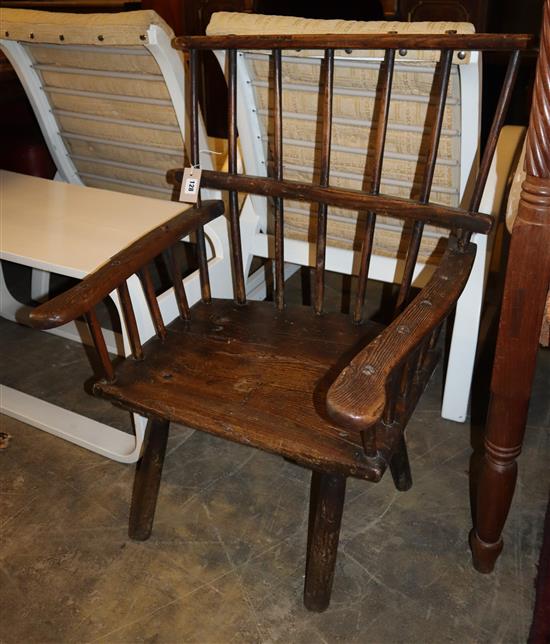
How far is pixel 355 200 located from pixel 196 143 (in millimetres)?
368

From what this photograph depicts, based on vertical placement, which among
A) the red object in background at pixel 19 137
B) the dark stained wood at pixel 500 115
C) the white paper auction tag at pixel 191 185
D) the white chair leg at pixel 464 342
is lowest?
the white chair leg at pixel 464 342

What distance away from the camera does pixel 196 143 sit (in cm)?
137

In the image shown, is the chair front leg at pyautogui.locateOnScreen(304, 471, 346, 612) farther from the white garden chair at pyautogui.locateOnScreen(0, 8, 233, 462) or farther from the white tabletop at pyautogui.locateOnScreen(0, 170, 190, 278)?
the white tabletop at pyautogui.locateOnScreen(0, 170, 190, 278)

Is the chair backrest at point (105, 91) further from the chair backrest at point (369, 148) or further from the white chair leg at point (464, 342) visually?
the white chair leg at point (464, 342)

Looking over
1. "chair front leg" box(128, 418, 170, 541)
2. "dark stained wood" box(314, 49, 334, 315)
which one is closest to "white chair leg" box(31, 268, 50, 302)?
"chair front leg" box(128, 418, 170, 541)

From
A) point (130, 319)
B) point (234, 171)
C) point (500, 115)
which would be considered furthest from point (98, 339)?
point (500, 115)

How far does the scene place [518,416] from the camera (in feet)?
3.65

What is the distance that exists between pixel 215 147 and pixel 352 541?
4.44ft

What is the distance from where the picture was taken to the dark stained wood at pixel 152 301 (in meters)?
1.24

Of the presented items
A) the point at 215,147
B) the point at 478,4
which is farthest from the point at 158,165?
the point at 478,4

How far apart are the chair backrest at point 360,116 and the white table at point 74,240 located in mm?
340

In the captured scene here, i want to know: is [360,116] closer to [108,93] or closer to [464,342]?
[464,342]

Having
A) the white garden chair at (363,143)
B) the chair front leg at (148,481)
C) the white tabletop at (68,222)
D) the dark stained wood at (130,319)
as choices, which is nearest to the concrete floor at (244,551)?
the chair front leg at (148,481)

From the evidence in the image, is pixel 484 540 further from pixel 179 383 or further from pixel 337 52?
pixel 337 52
